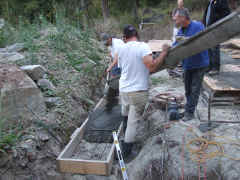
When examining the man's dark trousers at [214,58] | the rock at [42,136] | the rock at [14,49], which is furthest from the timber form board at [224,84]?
the rock at [14,49]

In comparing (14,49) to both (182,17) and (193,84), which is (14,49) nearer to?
(182,17)

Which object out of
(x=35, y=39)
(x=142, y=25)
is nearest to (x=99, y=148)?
A: (x=35, y=39)

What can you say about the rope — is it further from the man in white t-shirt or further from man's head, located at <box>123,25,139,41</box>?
man's head, located at <box>123,25,139,41</box>

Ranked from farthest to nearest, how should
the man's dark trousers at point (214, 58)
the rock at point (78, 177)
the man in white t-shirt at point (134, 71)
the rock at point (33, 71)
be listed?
1. the man's dark trousers at point (214, 58)
2. the rock at point (33, 71)
3. the rock at point (78, 177)
4. the man in white t-shirt at point (134, 71)

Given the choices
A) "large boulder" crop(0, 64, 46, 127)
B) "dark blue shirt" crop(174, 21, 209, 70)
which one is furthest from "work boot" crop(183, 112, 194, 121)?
"large boulder" crop(0, 64, 46, 127)

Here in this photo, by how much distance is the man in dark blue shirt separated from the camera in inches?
123

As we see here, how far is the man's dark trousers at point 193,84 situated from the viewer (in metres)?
3.36

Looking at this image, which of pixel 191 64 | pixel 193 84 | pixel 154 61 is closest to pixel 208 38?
pixel 154 61

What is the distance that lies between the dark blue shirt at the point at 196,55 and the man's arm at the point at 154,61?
64 cm

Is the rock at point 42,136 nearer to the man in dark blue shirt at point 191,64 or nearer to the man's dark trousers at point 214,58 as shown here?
the man in dark blue shirt at point 191,64

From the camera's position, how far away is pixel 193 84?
345cm

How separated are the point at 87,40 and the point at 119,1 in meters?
12.6

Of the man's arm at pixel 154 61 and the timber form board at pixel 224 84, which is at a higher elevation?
the man's arm at pixel 154 61

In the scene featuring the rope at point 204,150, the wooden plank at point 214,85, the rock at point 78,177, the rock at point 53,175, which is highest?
the wooden plank at point 214,85
